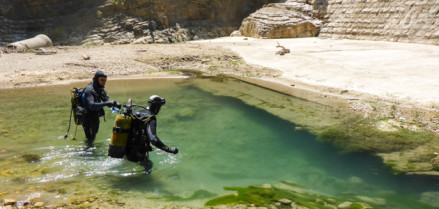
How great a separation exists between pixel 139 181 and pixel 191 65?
46.1 ft

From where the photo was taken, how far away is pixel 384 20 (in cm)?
2280

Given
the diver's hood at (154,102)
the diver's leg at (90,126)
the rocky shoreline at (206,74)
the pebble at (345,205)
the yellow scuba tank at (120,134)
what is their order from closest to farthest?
the pebble at (345,205) < the yellow scuba tank at (120,134) < the diver's hood at (154,102) < the diver's leg at (90,126) < the rocky shoreline at (206,74)

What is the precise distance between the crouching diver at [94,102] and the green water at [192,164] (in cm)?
51

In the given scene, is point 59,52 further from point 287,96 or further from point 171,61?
point 287,96

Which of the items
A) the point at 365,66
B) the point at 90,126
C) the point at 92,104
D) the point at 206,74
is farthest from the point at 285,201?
the point at 206,74

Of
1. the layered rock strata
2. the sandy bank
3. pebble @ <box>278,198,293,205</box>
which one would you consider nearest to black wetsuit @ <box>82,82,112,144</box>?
pebble @ <box>278,198,293,205</box>

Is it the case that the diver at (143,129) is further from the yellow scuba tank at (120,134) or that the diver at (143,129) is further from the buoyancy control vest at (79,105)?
the buoyancy control vest at (79,105)

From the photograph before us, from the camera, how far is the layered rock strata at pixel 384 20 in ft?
65.1

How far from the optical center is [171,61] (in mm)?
19734

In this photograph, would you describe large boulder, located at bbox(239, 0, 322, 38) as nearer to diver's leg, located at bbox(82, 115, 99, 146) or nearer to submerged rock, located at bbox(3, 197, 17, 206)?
diver's leg, located at bbox(82, 115, 99, 146)

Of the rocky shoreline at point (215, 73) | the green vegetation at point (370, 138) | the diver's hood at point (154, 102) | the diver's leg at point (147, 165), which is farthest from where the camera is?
the rocky shoreline at point (215, 73)

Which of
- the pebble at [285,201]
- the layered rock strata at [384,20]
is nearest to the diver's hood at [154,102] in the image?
the pebble at [285,201]

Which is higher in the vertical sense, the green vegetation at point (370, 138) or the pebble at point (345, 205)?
the green vegetation at point (370, 138)

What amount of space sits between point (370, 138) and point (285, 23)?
21161mm
